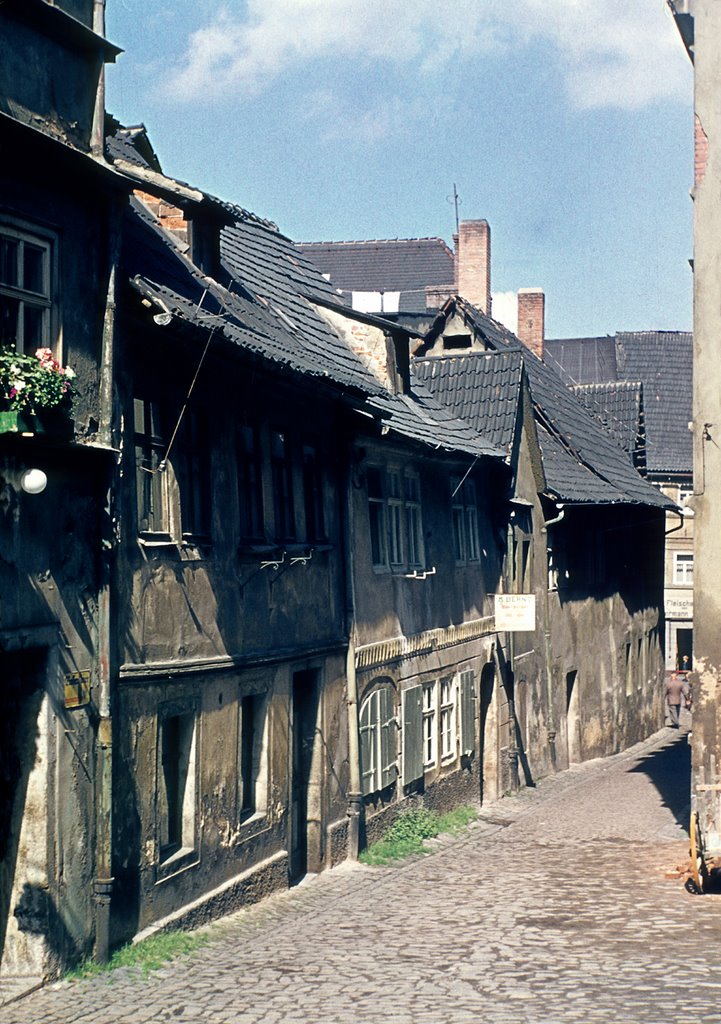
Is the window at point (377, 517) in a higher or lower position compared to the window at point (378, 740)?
higher

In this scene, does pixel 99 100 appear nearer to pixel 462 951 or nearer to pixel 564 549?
pixel 462 951

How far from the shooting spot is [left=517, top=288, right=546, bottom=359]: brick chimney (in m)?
41.6

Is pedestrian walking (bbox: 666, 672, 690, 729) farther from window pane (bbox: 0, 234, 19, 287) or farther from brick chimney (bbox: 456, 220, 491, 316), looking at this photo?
window pane (bbox: 0, 234, 19, 287)

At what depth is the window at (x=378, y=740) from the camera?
18047 mm

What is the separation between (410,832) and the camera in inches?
758

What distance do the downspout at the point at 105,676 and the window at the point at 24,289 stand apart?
71 cm

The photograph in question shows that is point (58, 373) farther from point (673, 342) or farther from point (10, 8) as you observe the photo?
point (673, 342)

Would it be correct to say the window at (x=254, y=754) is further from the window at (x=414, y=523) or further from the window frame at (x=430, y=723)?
the window frame at (x=430, y=723)

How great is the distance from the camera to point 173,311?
1162 cm

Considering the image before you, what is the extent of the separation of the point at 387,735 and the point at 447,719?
333 cm

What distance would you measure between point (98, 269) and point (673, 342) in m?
46.4

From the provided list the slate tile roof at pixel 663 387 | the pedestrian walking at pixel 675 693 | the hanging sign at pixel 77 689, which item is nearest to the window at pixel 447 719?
the hanging sign at pixel 77 689

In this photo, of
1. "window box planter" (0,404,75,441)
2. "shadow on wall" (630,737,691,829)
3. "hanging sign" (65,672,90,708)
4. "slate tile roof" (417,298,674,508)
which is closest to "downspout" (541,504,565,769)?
"slate tile roof" (417,298,674,508)

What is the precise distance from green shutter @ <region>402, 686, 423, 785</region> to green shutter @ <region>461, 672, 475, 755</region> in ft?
7.65
